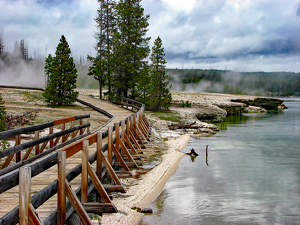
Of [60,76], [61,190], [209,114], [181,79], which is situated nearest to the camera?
[61,190]

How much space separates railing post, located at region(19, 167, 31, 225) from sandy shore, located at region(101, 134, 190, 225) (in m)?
2.88

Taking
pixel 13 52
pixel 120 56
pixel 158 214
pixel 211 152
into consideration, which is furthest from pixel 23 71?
pixel 158 214

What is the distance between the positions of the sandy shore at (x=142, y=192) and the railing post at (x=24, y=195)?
288 cm

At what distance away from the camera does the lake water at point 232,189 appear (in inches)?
313

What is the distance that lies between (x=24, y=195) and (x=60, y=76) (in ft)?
84.0

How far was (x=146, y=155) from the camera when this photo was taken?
543 inches

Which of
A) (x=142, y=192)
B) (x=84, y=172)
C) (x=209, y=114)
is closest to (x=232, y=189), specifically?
(x=142, y=192)

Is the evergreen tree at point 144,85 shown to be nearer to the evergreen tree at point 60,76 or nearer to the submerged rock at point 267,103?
the evergreen tree at point 60,76

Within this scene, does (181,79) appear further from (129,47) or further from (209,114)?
(129,47)

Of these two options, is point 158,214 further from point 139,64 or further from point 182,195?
point 139,64

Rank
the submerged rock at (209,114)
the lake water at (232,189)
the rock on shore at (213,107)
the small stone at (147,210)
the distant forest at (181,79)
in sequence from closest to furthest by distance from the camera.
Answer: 1. the small stone at (147,210)
2. the lake water at (232,189)
3. the submerged rock at (209,114)
4. the rock on shore at (213,107)
5. the distant forest at (181,79)

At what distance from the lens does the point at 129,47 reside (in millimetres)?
29469

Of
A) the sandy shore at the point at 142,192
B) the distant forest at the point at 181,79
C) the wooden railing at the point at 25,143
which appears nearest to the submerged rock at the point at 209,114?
the sandy shore at the point at 142,192

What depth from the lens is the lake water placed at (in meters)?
7.95
